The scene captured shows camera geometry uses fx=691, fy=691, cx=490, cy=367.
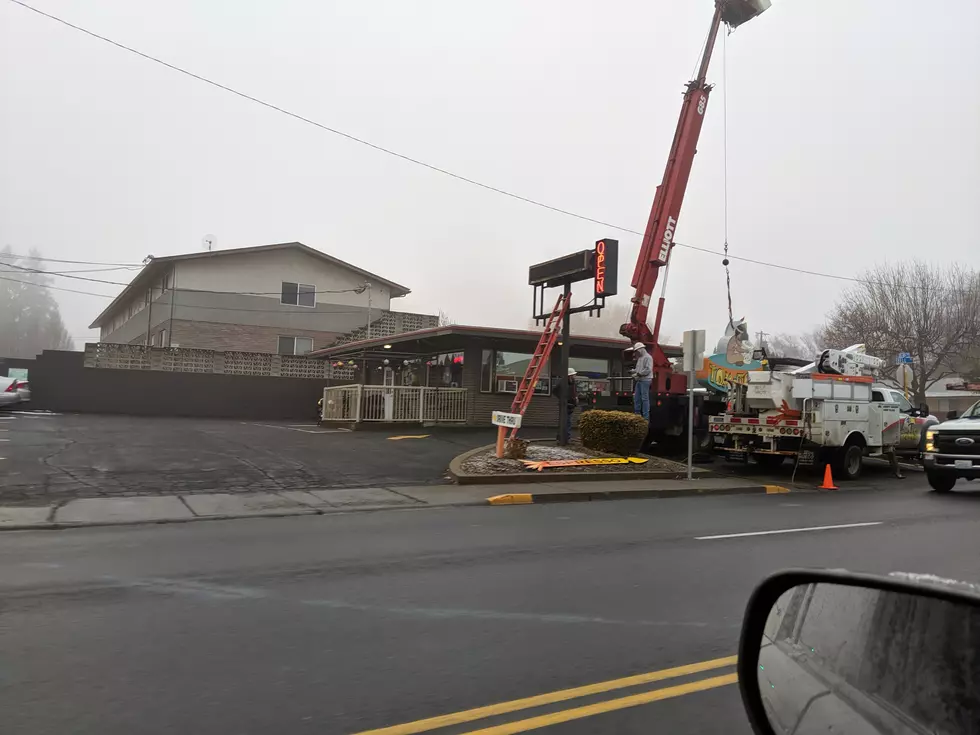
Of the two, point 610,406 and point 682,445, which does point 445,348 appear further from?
point 682,445

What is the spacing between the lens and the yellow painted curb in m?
10.8

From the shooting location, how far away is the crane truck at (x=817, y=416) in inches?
573

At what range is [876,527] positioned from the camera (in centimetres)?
907

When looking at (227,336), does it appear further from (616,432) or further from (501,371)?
(616,432)

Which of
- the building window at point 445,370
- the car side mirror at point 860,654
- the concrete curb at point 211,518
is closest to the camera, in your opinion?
the car side mirror at point 860,654

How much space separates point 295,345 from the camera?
116 ft

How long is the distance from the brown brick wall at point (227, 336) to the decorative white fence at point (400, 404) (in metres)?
13.1

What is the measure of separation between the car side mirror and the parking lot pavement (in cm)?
1025

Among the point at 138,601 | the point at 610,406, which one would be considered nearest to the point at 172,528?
the point at 138,601

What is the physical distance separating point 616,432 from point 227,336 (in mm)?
24275

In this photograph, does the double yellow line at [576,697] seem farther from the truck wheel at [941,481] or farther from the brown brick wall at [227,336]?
the brown brick wall at [227,336]

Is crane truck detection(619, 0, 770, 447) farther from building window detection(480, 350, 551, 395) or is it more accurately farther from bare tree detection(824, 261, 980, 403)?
bare tree detection(824, 261, 980, 403)

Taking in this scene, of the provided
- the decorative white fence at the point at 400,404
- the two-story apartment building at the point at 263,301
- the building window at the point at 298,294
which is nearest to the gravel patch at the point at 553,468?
the decorative white fence at the point at 400,404

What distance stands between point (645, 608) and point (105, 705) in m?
3.58
